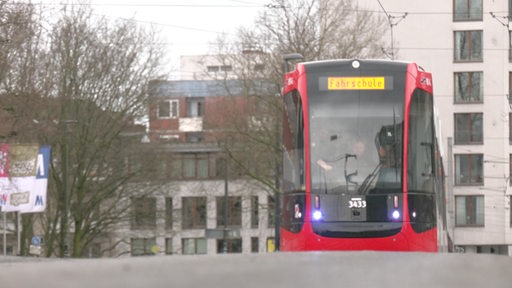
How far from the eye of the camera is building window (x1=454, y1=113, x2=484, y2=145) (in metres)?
57.8

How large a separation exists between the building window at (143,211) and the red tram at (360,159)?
82.0 feet

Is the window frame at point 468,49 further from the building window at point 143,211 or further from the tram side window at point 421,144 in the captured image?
the tram side window at point 421,144

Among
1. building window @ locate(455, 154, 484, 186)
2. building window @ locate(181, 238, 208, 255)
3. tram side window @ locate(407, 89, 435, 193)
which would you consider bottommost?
building window @ locate(181, 238, 208, 255)

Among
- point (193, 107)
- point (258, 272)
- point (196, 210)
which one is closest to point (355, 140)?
point (258, 272)

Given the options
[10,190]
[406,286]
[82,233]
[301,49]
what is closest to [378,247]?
[406,286]

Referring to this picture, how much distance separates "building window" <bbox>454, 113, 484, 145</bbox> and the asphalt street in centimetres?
5316

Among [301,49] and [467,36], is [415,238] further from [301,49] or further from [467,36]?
[467,36]

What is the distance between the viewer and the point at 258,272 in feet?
18.5

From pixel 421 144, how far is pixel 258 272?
10582mm

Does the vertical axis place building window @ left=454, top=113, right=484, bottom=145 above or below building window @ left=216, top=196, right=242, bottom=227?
above

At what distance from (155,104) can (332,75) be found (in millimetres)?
24577

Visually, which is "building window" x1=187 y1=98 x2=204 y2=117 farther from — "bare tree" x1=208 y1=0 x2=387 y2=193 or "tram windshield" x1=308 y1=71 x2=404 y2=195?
"tram windshield" x1=308 y1=71 x2=404 y2=195

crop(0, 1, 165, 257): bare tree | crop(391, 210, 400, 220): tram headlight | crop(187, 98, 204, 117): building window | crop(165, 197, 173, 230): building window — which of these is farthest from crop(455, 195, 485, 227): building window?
crop(391, 210, 400, 220): tram headlight

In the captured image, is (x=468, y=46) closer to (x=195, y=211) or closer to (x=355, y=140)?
(x=195, y=211)
